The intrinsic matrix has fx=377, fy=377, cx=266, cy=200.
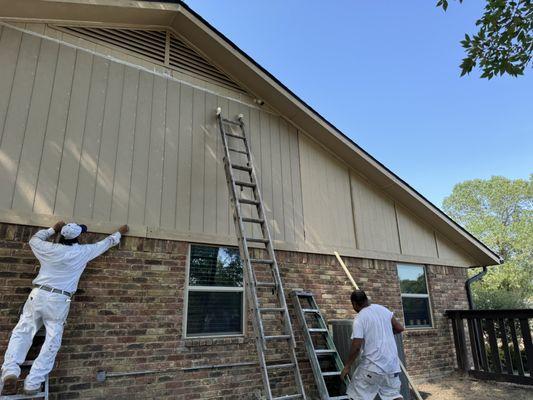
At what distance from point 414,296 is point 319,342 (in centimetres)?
325

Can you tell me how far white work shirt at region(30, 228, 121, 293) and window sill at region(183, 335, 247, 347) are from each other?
1782 mm

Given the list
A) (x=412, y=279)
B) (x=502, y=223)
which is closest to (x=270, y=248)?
(x=412, y=279)

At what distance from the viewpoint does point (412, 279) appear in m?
8.80

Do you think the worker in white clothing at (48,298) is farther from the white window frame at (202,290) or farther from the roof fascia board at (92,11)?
the roof fascia board at (92,11)

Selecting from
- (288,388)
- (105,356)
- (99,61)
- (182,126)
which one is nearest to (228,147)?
(182,126)

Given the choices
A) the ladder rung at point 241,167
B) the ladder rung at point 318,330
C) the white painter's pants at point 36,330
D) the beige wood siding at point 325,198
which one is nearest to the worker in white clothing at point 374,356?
the ladder rung at point 318,330

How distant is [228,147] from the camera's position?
6.69 m

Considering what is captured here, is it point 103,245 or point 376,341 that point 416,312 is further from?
point 103,245

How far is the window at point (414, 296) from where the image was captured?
8477mm

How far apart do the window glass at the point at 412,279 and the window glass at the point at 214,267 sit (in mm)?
4265

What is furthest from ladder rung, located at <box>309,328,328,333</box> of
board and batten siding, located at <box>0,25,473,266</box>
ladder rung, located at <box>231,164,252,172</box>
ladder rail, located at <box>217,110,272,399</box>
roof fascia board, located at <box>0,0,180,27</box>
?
roof fascia board, located at <box>0,0,180,27</box>

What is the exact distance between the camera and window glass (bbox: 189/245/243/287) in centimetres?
587

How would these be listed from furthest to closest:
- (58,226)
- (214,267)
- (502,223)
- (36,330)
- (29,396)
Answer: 1. (502,223)
2. (214,267)
3. (58,226)
4. (36,330)
5. (29,396)

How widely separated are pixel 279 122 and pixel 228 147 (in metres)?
1.57
